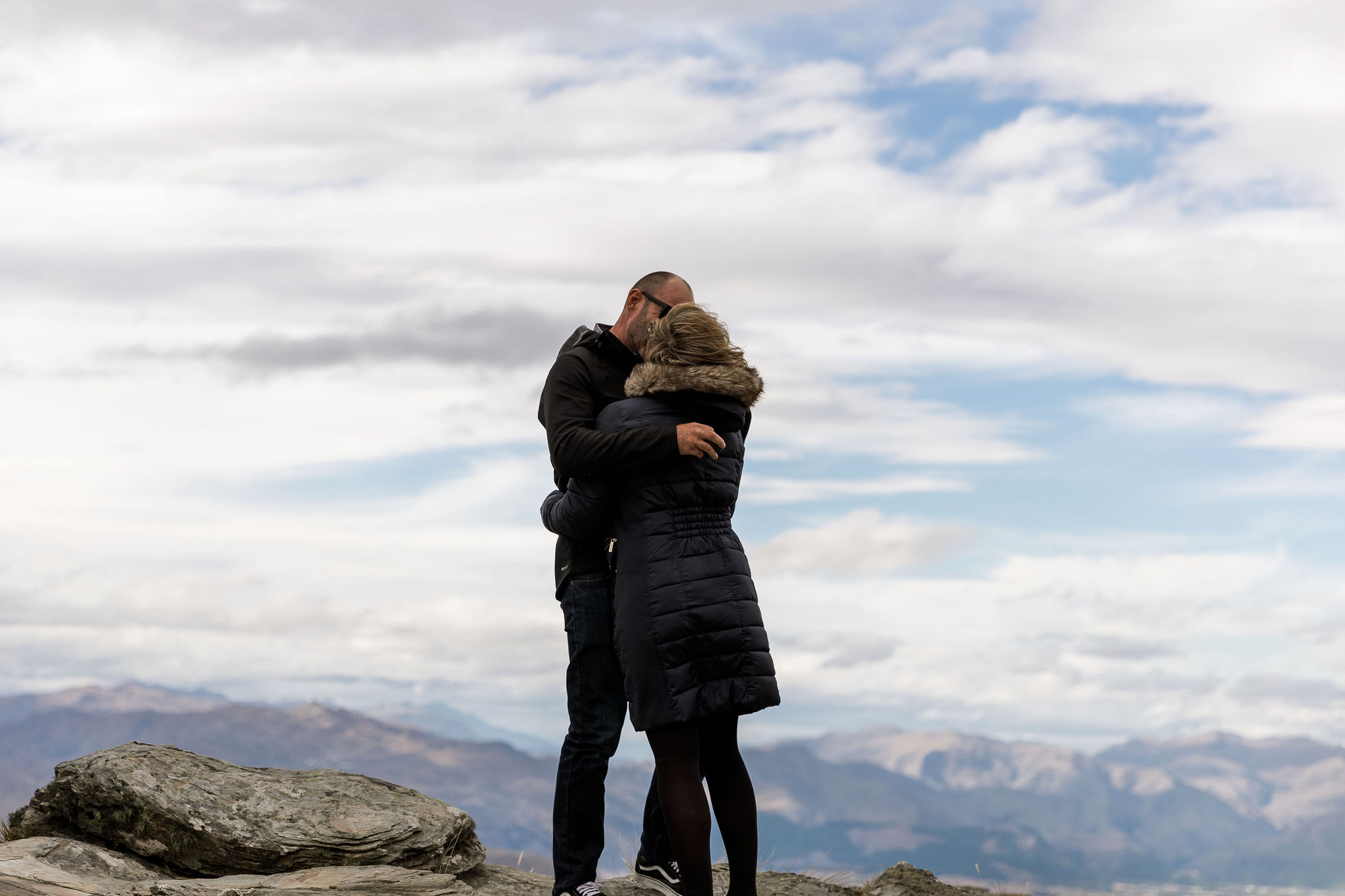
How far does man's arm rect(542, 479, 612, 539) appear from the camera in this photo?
5520 millimetres

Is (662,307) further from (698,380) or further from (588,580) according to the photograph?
(588,580)

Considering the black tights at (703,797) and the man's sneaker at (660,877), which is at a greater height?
the black tights at (703,797)

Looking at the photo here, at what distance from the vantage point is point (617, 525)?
5551 millimetres

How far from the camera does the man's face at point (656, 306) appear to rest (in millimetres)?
5742

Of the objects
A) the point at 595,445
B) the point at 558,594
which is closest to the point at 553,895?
the point at 558,594

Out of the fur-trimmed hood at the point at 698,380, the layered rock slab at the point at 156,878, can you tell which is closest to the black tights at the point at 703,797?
the fur-trimmed hood at the point at 698,380

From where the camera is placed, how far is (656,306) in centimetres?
575

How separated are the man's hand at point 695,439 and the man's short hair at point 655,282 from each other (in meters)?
0.85

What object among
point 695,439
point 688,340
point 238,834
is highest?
point 688,340

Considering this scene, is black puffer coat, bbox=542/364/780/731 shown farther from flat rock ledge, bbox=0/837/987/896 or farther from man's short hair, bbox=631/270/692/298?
flat rock ledge, bbox=0/837/987/896

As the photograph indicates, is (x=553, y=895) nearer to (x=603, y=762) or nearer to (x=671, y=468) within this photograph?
(x=603, y=762)

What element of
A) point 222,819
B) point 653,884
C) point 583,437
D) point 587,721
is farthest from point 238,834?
point 583,437

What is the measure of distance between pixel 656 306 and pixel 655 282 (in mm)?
147

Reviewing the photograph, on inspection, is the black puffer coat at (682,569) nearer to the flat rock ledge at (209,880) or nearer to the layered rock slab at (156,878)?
the flat rock ledge at (209,880)
